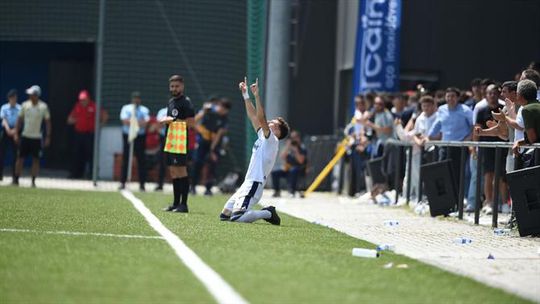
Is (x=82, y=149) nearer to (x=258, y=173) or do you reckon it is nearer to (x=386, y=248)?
(x=258, y=173)

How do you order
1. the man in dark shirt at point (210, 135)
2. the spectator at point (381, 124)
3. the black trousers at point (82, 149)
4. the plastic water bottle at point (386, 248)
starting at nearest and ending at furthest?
the plastic water bottle at point (386, 248)
the spectator at point (381, 124)
the man in dark shirt at point (210, 135)
the black trousers at point (82, 149)

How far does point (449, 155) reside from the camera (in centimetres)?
1872

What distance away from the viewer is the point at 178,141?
17.6m

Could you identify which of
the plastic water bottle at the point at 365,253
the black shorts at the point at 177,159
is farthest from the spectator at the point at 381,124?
the plastic water bottle at the point at 365,253

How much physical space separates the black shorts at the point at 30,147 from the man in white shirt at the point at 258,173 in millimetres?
10112

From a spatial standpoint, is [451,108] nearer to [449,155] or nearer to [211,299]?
[449,155]

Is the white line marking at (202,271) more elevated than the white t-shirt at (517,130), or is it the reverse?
the white t-shirt at (517,130)

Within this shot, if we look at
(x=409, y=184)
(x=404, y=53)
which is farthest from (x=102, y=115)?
(x=409, y=184)

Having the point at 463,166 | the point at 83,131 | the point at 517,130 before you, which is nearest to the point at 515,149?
the point at 517,130

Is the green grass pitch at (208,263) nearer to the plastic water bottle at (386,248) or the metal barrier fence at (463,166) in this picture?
the plastic water bottle at (386,248)

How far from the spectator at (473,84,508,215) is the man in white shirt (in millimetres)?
2584

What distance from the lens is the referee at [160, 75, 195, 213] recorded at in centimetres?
1750

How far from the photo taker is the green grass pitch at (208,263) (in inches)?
315

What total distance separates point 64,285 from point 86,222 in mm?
5882
